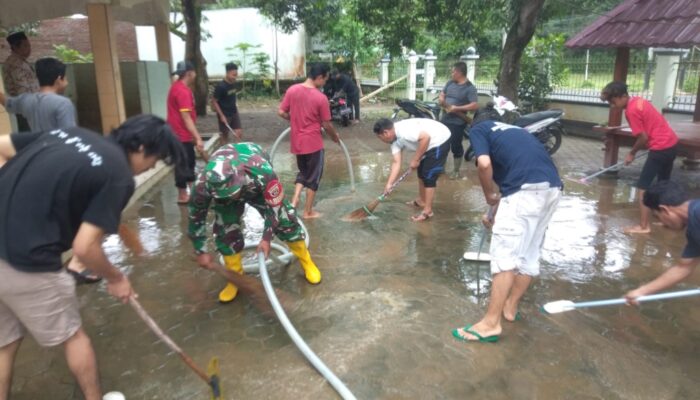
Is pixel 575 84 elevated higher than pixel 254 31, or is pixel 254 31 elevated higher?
pixel 254 31

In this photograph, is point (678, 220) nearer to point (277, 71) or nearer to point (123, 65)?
point (123, 65)

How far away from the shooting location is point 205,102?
45.5 feet

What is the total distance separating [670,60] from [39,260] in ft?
36.7

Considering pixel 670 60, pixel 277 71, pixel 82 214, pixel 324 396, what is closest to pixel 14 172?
pixel 82 214

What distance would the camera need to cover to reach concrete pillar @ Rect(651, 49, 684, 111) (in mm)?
9805

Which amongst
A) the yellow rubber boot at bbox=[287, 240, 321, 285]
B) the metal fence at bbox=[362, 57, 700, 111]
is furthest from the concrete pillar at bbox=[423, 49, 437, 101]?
the yellow rubber boot at bbox=[287, 240, 321, 285]

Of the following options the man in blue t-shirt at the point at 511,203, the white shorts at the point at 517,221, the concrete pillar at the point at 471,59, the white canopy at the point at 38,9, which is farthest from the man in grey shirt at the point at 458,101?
the concrete pillar at the point at 471,59

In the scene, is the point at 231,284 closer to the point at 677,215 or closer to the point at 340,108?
the point at 677,215

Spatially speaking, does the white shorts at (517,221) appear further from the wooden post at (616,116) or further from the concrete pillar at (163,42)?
the concrete pillar at (163,42)

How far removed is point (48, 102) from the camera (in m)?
3.75

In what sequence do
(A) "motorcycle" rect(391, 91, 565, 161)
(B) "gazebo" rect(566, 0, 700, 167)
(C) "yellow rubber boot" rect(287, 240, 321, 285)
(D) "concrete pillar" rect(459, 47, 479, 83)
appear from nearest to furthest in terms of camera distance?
1. (C) "yellow rubber boot" rect(287, 240, 321, 285)
2. (B) "gazebo" rect(566, 0, 700, 167)
3. (A) "motorcycle" rect(391, 91, 565, 161)
4. (D) "concrete pillar" rect(459, 47, 479, 83)

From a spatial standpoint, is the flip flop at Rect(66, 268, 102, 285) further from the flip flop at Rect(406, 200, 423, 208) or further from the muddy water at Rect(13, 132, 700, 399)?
the flip flop at Rect(406, 200, 423, 208)

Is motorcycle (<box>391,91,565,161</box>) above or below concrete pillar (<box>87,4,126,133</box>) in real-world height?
below

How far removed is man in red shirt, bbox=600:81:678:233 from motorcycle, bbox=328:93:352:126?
326 inches
